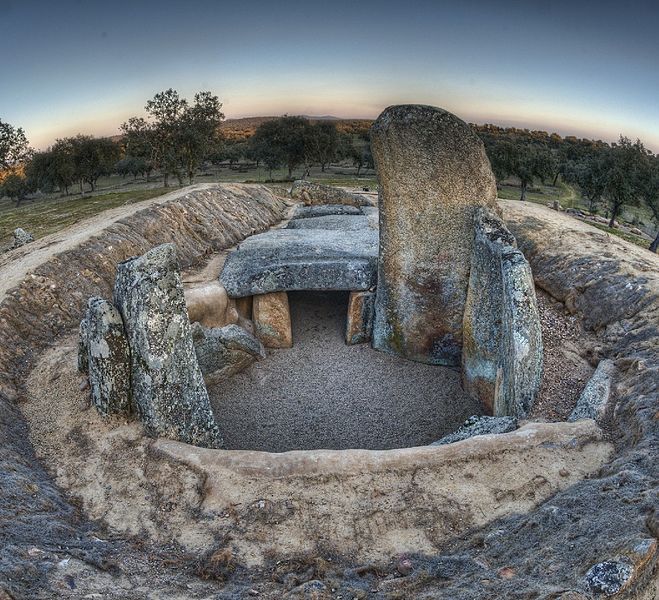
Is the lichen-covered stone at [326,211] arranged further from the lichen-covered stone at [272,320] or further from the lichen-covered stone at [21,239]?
the lichen-covered stone at [21,239]

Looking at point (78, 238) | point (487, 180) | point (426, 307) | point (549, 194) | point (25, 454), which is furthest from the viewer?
point (549, 194)

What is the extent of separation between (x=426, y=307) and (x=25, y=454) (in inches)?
293

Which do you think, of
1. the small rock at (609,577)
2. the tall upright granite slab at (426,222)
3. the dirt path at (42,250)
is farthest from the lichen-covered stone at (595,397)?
the dirt path at (42,250)

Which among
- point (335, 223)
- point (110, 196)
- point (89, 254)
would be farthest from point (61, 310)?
point (110, 196)

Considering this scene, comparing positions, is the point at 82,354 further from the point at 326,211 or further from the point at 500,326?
the point at 326,211

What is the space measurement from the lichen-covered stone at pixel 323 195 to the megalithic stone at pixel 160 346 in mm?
12928

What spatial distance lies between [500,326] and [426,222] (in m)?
2.53

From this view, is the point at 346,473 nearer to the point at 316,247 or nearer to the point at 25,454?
the point at 25,454

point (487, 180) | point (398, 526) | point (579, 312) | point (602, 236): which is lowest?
point (398, 526)

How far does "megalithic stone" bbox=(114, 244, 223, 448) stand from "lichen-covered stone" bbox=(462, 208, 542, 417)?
488 cm

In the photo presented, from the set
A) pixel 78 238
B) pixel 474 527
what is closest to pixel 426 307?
pixel 474 527

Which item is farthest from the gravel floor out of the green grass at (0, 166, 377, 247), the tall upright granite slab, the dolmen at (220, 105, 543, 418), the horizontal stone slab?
the green grass at (0, 166, 377, 247)

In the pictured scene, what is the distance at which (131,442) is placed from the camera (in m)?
7.51

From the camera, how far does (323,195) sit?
21.0 m
